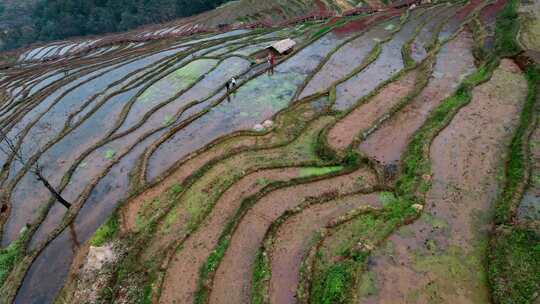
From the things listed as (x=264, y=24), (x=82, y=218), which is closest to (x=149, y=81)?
(x=82, y=218)

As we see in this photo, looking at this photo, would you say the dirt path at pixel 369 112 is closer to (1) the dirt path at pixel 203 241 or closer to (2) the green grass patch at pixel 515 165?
(1) the dirt path at pixel 203 241

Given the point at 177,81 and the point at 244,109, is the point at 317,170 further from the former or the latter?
the point at 177,81

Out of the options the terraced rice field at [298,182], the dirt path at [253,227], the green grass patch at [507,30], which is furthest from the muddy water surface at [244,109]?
the green grass patch at [507,30]

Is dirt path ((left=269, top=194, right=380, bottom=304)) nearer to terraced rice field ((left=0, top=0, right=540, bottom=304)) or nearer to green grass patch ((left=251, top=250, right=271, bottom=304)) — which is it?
terraced rice field ((left=0, top=0, right=540, bottom=304))

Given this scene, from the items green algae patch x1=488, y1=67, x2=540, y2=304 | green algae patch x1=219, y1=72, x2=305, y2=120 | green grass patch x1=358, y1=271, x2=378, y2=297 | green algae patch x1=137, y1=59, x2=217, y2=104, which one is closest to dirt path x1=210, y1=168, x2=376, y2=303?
green grass patch x1=358, y1=271, x2=378, y2=297

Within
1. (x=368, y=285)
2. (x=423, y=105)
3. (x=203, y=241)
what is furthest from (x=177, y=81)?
(x=368, y=285)

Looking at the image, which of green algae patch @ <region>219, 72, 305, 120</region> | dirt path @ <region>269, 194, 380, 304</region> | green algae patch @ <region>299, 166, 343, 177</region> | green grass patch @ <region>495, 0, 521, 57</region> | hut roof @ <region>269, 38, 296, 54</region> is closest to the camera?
dirt path @ <region>269, 194, 380, 304</region>
